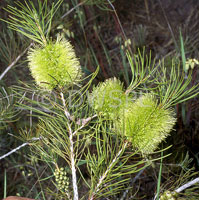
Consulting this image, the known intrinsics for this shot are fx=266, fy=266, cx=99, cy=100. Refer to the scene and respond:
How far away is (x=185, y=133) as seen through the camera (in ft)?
2.26

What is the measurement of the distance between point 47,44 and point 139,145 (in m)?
0.14

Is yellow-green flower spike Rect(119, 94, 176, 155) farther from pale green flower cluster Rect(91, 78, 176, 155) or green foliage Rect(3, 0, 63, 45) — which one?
green foliage Rect(3, 0, 63, 45)

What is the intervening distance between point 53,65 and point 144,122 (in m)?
0.10

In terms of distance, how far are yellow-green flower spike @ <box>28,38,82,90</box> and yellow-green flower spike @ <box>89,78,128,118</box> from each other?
0.10 feet

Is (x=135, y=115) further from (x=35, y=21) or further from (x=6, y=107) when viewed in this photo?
(x=6, y=107)

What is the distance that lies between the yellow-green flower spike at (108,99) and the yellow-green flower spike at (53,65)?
0.10 ft

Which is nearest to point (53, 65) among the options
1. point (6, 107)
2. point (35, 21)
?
point (35, 21)

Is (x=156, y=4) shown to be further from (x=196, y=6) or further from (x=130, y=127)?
(x=130, y=127)

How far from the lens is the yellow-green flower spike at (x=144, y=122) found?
256 millimetres

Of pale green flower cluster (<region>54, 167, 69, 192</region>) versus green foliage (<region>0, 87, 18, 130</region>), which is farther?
green foliage (<region>0, 87, 18, 130</region>)

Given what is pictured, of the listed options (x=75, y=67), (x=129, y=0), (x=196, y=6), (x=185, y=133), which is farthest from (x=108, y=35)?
(x=75, y=67)

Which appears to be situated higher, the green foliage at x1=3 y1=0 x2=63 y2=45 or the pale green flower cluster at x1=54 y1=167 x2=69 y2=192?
the green foliage at x1=3 y1=0 x2=63 y2=45

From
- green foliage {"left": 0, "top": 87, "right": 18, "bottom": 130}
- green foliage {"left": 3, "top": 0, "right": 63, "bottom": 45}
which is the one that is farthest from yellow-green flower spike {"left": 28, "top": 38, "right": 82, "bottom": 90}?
green foliage {"left": 0, "top": 87, "right": 18, "bottom": 130}

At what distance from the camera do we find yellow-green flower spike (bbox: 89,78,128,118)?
0.87ft
